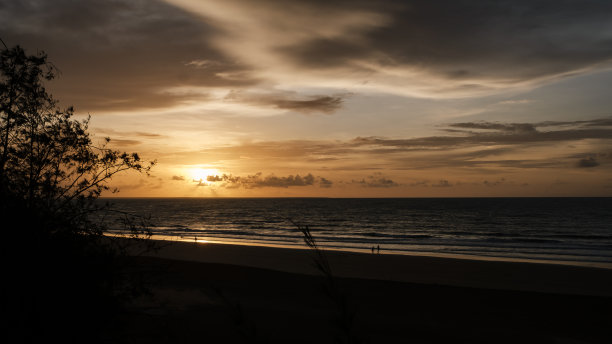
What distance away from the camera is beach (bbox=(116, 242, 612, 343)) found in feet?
40.4

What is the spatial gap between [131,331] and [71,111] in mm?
5715

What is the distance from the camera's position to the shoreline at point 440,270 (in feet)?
71.6

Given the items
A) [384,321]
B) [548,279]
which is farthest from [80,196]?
[548,279]

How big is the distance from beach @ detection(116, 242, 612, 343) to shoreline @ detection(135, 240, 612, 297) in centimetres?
9

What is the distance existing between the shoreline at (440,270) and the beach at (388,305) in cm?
9

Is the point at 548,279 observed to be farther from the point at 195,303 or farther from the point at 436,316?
the point at 195,303

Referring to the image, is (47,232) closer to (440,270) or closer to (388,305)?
(388,305)

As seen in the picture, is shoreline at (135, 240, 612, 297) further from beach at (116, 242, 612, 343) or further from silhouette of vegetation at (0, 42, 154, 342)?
silhouette of vegetation at (0, 42, 154, 342)

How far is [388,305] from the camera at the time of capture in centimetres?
1645

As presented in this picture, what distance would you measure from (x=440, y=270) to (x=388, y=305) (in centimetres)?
1115

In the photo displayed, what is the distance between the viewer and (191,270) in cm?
2344

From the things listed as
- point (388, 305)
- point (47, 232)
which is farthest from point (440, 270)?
point (47, 232)

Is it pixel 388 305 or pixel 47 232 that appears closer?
pixel 47 232

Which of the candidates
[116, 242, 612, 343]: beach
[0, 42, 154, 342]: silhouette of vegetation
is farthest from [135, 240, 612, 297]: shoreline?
[0, 42, 154, 342]: silhouette of vegetation
